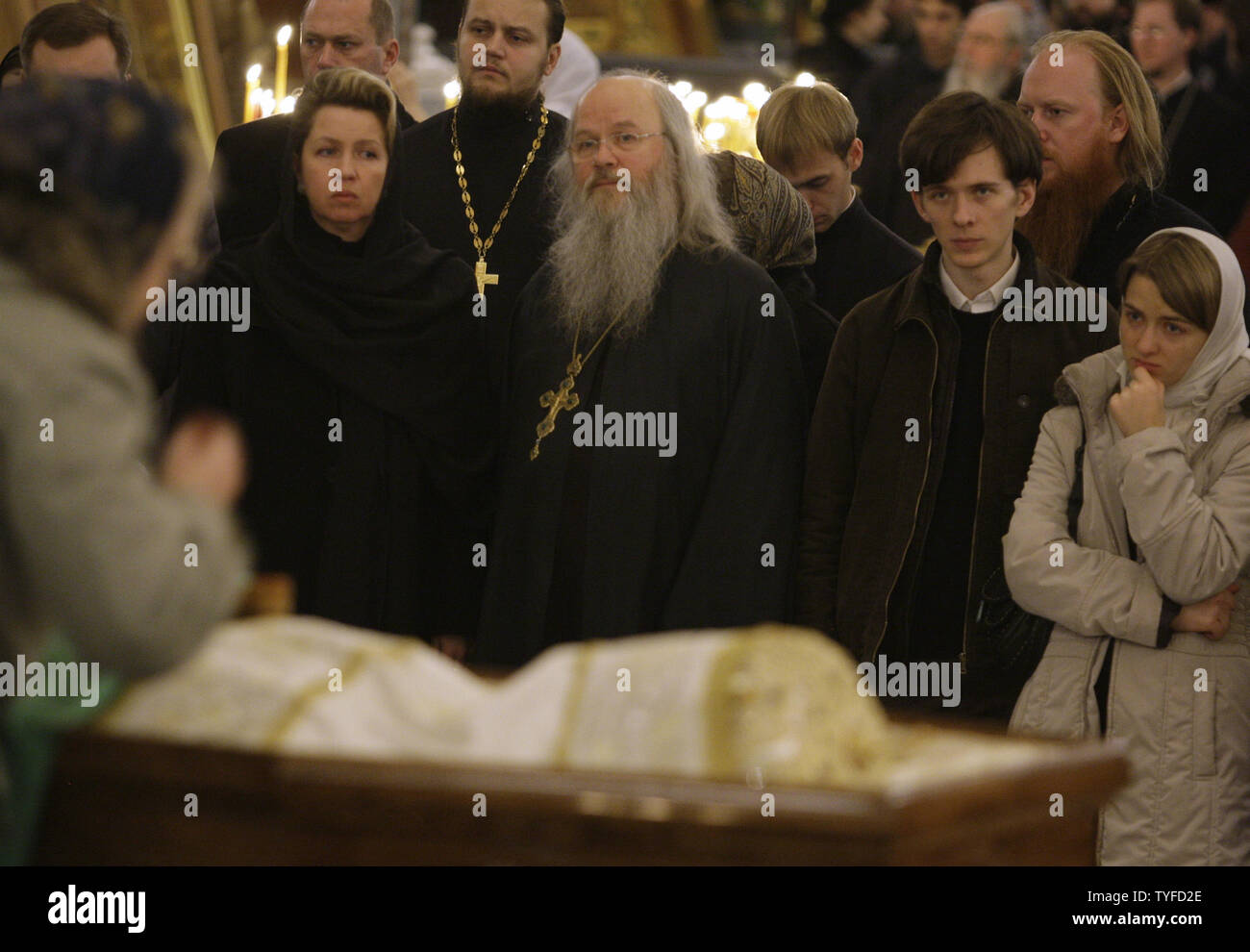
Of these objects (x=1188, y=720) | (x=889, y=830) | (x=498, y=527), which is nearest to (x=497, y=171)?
(x=498, y=527)

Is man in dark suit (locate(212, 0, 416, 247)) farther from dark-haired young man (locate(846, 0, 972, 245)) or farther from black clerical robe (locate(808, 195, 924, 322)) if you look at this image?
dark-haired young man (locate(846, 0, 972, 245))

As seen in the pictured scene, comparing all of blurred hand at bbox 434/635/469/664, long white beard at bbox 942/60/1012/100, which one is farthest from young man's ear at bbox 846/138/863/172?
long white beard at bbox 942/60/1012/100

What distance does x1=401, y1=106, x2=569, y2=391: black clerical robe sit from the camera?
514cm

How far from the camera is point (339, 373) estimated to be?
14.4 ft

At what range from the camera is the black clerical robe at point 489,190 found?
16.9 feet

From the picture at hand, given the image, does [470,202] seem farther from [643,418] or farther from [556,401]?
[643,418]

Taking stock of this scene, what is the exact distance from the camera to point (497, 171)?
→ 5.28m

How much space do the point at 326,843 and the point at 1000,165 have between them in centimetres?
255

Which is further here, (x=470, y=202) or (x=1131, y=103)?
(x=470, y=202)

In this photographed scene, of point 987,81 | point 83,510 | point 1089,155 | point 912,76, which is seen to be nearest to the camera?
point 83,510

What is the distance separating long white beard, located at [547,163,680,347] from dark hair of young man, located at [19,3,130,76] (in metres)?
1.55

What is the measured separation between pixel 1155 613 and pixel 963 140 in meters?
1.17

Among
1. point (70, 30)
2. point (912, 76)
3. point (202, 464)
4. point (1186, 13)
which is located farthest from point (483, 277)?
point (912, 76)

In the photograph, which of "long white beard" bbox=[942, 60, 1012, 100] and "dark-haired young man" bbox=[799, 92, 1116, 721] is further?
"long white beard" bbox=[942, 60, 1012, 100]
